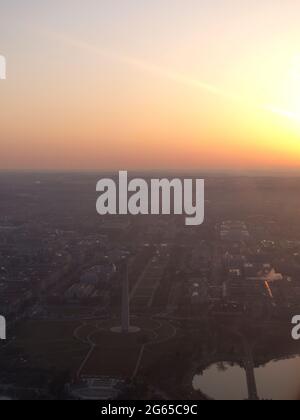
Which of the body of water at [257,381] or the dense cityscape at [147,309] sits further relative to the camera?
the dense cityscape at [147,309]

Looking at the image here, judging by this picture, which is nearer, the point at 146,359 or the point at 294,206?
the point at 146,359

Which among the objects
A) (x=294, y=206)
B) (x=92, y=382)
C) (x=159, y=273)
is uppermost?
(x=294, y=206)

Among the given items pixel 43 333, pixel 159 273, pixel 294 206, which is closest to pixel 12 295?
pixel 43 333

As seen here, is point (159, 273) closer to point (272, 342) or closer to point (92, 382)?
point (272, 342)

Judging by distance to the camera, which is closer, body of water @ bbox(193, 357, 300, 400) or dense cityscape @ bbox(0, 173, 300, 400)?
body of water @ bbox(193, 357, 300, 400)

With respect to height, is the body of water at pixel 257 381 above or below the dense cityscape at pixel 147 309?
below

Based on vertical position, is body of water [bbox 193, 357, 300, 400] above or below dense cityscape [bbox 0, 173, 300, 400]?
below

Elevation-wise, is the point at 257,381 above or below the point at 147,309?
below

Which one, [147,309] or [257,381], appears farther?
[147,309]
